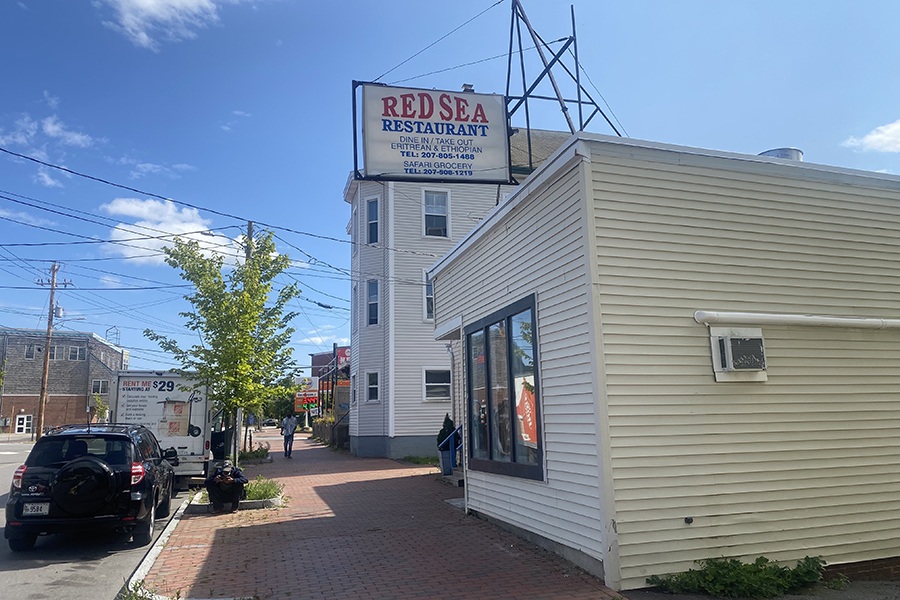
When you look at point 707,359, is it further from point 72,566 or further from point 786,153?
point 72,566

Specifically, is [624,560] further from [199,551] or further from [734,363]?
[199,551]

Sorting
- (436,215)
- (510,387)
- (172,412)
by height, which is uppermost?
(436,215)

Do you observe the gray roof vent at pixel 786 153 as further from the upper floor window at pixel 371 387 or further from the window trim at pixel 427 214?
the upper floor window at pixel 371 387

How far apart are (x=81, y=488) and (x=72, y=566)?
949mm

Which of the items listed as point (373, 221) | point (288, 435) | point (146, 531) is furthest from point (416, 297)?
point (146, 531)

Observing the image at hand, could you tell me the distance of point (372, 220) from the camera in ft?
82.4

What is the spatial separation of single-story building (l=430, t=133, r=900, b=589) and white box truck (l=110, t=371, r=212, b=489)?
965 cm

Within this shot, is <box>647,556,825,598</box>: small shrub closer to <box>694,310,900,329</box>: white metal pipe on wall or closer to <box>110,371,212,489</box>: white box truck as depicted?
<box>694,310,900,329</box>: white metal pipe on wall

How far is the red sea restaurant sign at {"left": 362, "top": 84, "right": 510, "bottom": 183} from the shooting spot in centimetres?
1168

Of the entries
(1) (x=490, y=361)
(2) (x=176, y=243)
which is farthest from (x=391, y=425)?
(1) (x=490, y=361)

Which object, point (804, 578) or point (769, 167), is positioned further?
point (769, 167)

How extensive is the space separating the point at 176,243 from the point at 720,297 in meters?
11.8

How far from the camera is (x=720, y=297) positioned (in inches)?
278

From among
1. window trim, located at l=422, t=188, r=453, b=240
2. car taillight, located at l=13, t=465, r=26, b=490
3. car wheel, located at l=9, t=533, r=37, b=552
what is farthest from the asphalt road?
window trim, located at l=422, t=188, r=453, b=240
